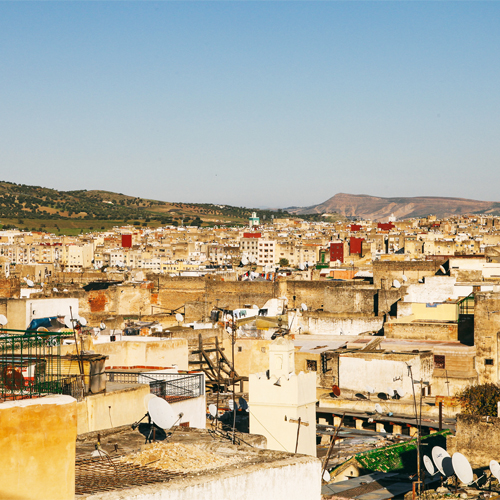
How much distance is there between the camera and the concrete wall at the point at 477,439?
47.0 feet

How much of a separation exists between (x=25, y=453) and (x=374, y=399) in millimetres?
17760

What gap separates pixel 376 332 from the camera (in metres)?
28.2

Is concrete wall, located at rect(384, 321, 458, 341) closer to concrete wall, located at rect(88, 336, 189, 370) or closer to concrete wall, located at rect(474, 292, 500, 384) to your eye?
concrete wall, located at rect(474, 292, 500, 384)

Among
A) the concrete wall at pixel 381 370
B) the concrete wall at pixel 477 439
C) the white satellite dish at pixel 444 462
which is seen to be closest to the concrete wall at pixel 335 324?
the concrete wall at pixel 381 370

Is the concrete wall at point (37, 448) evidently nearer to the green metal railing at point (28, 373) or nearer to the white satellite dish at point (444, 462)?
the green metal railing at point (28, 373)

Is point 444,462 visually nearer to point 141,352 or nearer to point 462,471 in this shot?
point 462,471

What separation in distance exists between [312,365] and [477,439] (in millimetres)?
8672

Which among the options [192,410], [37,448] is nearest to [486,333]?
[192,410]

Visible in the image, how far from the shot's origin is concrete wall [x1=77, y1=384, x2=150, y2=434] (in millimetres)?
8641

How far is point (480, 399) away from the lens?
1898 cm

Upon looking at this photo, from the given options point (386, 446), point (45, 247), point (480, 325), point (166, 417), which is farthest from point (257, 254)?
point (166, 417)

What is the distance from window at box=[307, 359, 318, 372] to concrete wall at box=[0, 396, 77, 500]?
19.0 metres

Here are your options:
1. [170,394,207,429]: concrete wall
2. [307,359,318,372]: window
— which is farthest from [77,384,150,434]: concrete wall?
[307,359,318,372]: window

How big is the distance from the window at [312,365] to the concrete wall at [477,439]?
8.20 meters
